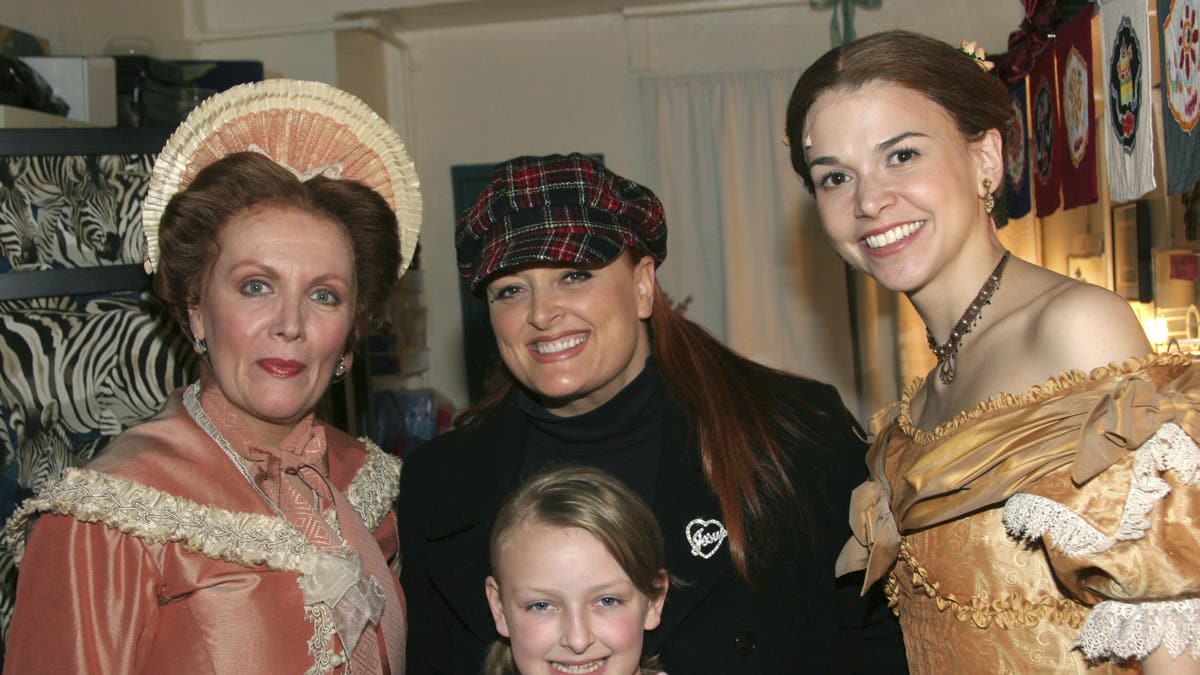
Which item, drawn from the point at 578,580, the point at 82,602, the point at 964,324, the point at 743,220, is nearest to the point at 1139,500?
the point at 964,324

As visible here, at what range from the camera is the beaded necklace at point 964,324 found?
1750 mm

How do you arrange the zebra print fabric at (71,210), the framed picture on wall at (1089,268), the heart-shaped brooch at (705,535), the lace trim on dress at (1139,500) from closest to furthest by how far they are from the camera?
the lace trim on dress at (1139,500)
the heart-shaped brooch at (705,535)
the zebra print fabric at (71,210)
the framed picture on wall at (1089,268)

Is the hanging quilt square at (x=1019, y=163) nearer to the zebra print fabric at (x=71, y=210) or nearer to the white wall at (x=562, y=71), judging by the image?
the white wall at (x=562, y=71)

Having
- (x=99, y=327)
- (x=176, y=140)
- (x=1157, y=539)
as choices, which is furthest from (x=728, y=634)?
(x=99, y=327)

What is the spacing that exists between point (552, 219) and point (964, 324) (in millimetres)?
792

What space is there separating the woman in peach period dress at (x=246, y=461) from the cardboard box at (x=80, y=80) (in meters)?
1.63

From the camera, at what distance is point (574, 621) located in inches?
71.2

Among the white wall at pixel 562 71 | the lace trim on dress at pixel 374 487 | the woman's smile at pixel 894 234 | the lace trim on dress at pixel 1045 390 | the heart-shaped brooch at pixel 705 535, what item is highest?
the white wall at pixel 562 71

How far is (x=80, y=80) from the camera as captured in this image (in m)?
3.52

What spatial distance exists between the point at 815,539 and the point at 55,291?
1.87 metres

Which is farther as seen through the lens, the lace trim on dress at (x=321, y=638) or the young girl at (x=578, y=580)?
the lace trim on dress at (x=321, y=638)

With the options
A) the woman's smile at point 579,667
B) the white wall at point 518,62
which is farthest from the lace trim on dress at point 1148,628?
the white wall at point 518,62

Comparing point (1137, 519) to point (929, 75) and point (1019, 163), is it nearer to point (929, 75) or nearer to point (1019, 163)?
point (929, 75)

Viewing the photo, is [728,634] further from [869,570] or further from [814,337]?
[814,337]
